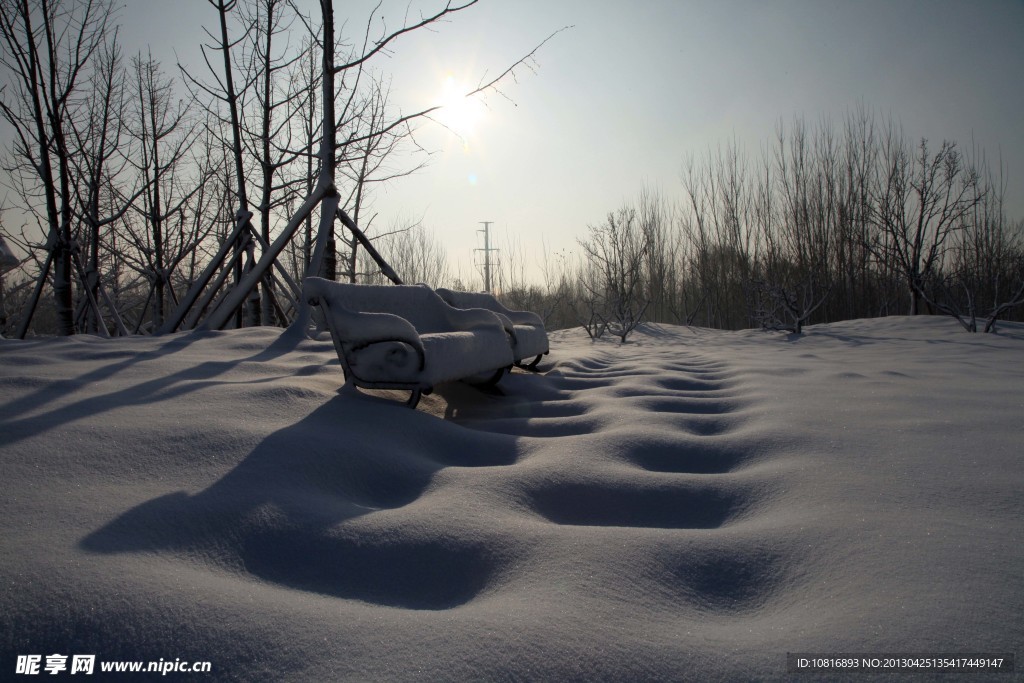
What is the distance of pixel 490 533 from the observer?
4.04ft

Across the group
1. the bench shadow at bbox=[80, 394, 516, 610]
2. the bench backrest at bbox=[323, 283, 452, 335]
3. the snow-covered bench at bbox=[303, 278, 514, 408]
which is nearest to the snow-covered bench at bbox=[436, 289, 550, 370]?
the bench backrest at bbox=[323, 283, 452, 335]

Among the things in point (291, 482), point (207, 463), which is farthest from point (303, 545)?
point (207, 463)

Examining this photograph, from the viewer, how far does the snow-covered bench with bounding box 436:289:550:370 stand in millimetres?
3824

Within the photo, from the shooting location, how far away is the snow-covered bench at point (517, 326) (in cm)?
382

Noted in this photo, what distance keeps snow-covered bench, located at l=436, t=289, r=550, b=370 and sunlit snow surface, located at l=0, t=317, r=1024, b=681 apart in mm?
1351

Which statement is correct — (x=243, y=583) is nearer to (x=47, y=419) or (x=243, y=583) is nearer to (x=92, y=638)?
(x=92, y=638)

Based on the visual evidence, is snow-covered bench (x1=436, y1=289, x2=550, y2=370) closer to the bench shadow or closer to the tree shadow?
the tree shadow

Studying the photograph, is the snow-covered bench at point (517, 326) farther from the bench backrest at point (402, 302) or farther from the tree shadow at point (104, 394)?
the tree shadow at point (104, 394)

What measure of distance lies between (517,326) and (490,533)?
313 centimetres

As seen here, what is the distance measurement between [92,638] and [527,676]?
2.09ft

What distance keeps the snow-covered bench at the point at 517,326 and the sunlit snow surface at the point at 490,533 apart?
1351 mm

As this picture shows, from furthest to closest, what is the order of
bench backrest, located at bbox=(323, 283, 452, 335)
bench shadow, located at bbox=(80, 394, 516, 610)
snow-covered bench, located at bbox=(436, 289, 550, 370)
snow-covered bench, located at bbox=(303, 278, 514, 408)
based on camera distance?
snow-covered bench, located at bbox=(436, 289, 550, 370) < bench backrest, located at bbox=(323, 283, 452, 335) < snow-covered bench, located at bbox=(303, 278, 514, 408) < bench shadow, located at bbox=(80, 394, 516, 610)

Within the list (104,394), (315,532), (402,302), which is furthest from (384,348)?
(315,532)

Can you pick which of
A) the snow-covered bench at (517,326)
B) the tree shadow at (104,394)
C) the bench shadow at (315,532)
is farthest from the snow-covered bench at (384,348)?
the snow-covered bench at (517,326)
